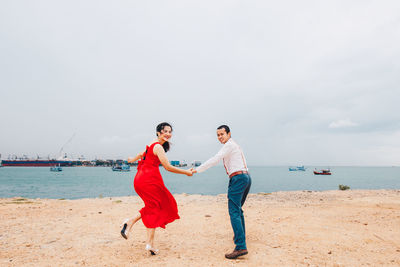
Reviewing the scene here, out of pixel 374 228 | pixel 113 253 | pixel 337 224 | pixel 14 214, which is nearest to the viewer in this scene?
pixel 113 253

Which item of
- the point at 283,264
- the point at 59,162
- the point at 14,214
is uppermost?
the point at 283,264

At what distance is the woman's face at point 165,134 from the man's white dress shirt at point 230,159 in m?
0.85

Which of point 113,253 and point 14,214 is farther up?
point 113,253

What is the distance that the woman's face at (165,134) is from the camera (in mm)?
4212

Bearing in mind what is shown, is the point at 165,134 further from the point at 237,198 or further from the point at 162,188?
the point at 237,198

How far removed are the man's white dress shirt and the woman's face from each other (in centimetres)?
85

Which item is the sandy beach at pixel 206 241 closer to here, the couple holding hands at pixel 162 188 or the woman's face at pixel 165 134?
the couple holding hands at pixel 162 188

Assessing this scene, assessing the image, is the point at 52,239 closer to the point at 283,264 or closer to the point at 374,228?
the point at 283,264

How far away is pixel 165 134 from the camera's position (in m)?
4.23

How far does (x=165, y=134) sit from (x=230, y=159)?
52.2 inches

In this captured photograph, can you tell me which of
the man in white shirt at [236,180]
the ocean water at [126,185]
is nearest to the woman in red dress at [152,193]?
the man in white shirt at [236,180]

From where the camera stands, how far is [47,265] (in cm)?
358

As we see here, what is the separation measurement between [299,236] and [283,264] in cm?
176

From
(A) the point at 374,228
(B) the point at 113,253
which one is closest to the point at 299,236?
(A) the point at 374,228
